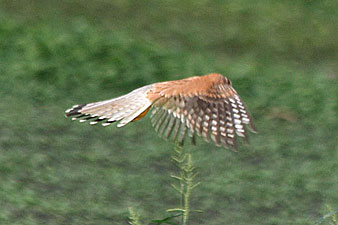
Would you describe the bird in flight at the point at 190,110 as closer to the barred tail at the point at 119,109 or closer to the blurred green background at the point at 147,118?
the barred tail at the point at 119,109

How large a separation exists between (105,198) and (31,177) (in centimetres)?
66

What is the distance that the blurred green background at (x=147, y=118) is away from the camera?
6.08 m

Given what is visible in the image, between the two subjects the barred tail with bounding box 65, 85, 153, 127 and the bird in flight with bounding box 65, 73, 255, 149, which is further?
the barred tail with bounding box 65, 85, 153, 127

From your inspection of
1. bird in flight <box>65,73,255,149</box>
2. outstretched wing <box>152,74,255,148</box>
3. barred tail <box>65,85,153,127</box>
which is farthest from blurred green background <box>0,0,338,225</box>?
outstretched wing <box>152,74,255,148</box>

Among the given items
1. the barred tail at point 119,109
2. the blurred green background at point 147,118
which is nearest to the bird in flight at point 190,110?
the barred tail at point 119,109

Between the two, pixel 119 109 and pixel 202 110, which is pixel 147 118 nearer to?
pixel 119 109

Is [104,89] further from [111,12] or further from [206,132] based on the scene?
[206,132]

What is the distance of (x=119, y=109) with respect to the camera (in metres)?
5.04

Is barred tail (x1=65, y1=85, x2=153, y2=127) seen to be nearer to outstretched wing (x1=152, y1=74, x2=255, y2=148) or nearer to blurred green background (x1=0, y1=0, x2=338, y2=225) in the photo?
outstretched wing (x1=152, y1=74, x2=255, y2=148)

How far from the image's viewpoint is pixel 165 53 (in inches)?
330

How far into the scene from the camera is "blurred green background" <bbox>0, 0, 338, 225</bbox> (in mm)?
6078

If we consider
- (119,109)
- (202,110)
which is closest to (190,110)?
(202,110)

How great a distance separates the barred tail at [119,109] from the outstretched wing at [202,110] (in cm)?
10

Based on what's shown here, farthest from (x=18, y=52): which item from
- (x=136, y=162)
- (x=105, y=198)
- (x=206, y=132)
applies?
(x=206, y=132)
